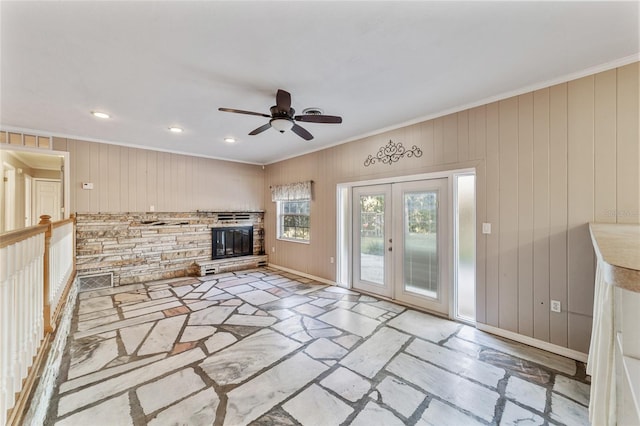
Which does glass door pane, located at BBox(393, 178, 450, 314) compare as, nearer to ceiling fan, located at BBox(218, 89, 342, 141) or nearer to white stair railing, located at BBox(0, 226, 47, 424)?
ceiling fan, located at BBox(218, 89, 342, 141)

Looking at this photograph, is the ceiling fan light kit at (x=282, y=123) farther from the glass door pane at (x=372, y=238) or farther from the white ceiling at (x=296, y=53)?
the glass door pane at (x=372, y=238)

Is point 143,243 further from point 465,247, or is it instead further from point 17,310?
point 465,247

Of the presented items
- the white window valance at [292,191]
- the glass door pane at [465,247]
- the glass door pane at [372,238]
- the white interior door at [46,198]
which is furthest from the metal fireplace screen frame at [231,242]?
the glass door pane at [465,247]

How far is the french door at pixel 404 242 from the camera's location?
350 cm

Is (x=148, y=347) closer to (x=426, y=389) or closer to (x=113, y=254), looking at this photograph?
(x=426, y=389)

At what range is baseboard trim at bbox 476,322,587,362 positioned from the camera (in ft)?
8.01

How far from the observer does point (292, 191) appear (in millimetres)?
5730

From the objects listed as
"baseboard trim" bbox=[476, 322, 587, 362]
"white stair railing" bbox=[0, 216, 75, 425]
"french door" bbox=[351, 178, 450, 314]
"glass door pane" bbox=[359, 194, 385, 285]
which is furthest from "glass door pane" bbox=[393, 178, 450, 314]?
"white stair railing" bbox=[0, 216, 75, 425]

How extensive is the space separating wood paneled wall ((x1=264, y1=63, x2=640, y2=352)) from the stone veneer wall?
4.97m

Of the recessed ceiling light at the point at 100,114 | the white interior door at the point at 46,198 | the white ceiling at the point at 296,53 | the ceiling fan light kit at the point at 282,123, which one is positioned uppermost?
the recessed ceiling light at the point at 100,114

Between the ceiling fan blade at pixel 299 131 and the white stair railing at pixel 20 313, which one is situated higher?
the ceiling fan blade at pixel 299 131

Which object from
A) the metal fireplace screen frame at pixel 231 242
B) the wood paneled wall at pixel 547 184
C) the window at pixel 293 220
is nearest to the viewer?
the wood paneled wall at pixel 547 184

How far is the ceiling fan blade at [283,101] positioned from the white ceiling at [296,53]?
0.53 ft

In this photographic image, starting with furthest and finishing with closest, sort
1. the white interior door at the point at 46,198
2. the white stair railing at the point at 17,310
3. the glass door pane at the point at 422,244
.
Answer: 1. the white interior door at the point at 46,198
2. the glass door pane at the point at 422,244
3. the white stair railing at the point at 17,310
